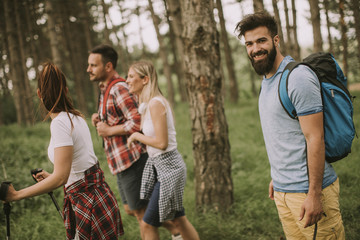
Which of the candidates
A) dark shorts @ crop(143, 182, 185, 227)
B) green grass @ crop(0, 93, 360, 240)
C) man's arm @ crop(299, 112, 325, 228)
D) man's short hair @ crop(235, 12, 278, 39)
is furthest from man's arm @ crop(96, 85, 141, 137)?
man's arm @ crop(299, 112, 325, 228)

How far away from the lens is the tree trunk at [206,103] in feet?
13.7

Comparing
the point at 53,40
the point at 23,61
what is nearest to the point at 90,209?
the point at 53,40

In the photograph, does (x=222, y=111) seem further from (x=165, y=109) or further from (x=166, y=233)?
(x=166, y=233)

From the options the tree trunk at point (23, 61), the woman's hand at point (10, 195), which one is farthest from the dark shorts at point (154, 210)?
the tree trunk at point (23, 61)

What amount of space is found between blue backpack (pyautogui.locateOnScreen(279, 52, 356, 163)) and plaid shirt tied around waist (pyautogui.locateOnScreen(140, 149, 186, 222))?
1473mm

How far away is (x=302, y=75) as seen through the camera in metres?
1.90

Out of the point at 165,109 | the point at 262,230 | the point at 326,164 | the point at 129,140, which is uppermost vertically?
the point at 165,109

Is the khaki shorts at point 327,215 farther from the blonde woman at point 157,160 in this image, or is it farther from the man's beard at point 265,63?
Answer: the blonde woman at point 157,160

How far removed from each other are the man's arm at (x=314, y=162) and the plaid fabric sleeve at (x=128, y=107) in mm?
1930

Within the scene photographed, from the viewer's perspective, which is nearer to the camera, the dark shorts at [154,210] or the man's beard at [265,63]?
the man's beard at [265,63]

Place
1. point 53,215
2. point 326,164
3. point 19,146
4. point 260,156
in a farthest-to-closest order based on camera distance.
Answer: point 19,146
point 260,156
point 53,215
point 326,164

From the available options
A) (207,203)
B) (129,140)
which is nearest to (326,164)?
(129,140)

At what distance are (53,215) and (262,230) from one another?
11.2 feet

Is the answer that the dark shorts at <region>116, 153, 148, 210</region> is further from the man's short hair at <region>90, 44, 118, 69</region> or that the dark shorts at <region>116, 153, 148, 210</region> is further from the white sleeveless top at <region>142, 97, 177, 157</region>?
the man's short hair at <region>90, 44, 118, 69</region>
